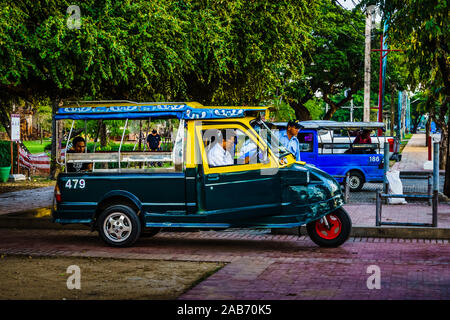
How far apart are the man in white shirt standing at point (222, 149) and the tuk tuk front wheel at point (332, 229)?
1.71 meters

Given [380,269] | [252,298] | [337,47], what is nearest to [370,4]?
[380,269]

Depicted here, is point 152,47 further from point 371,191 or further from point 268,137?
point 371,191

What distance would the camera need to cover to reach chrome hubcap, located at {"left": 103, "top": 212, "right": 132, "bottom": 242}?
34.3ft

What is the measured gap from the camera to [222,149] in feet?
33.4

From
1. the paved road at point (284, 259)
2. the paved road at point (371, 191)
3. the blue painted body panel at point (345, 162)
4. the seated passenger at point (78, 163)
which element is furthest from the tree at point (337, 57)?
the seated passenger at point (78, 163)

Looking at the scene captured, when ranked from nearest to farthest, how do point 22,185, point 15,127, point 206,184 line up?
point 206,184
point 22,185
point 15,127

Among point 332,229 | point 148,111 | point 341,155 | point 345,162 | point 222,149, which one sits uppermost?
point 148,111

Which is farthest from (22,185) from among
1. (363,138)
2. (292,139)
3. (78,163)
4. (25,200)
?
(292,139)

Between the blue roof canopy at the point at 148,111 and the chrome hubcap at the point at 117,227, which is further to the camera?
the chrome hubcap at the point at 117,227

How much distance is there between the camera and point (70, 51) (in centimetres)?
1316

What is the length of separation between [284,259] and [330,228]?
1.31m

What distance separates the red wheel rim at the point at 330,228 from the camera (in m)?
10.3

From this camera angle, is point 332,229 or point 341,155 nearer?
point 332,229

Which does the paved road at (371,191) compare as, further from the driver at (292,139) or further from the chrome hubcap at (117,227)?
the chrome hubcap at (117,227)
